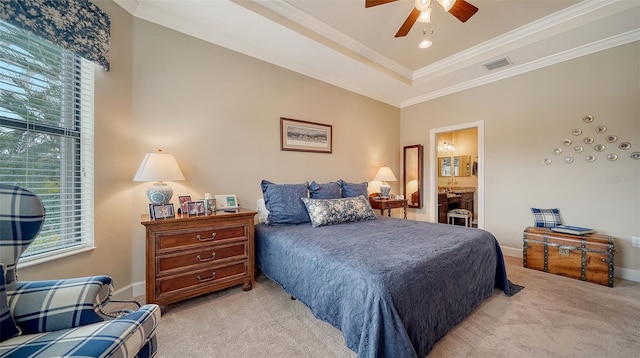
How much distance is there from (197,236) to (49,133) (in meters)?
1.26

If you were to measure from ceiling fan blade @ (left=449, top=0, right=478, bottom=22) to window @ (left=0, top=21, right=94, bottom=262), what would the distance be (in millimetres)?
2997

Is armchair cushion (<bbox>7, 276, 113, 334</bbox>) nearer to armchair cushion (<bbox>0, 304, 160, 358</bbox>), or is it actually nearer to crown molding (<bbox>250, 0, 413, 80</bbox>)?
armchair cushion (<bbox>0, 304, 160, 358</bbox>)

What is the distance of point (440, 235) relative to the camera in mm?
1979

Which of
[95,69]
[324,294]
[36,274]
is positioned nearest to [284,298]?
[324,294]

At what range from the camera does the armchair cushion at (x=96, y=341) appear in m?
0.77

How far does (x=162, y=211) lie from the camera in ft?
6.27

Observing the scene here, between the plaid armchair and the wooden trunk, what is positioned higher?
the plaid armchair

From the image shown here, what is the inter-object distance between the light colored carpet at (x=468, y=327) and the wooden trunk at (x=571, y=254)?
204 millimetres

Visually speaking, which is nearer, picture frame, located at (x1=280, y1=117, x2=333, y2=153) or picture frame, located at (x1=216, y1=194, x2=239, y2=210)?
picture frame, located at (x1=216, y1=194, x2=239, y2=210)

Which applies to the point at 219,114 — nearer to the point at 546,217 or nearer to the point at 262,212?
the point at 262,212

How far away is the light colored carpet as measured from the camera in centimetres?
144

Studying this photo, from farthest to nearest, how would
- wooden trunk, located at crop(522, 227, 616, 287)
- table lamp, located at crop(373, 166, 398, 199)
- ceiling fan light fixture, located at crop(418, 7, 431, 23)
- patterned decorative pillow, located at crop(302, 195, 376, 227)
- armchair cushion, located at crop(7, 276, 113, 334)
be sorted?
table lamp, located at crop(373, 166, 398, 199), patterned decorative pillow, located at crop(302, 195, 376, 227), wooden trunk, located at crop(522, 227, 616, 287), ceiling fan light fixture, located at crop(418, 7, 431, 23), armchair cushion, located at crop(7, 276, 113, 334)

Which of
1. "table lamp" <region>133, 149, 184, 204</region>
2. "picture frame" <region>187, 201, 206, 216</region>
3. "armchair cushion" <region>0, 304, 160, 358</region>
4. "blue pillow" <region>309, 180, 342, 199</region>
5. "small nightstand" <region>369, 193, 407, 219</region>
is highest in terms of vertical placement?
"table lamp" <region>133, 149, 184, 204</region>

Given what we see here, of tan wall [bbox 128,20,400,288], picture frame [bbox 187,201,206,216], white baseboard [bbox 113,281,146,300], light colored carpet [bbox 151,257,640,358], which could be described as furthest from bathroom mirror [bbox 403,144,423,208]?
white baseboard [bbox 113,281,146,300]
